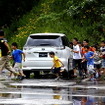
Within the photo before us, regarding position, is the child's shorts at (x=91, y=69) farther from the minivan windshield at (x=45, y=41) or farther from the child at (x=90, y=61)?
the minivan windshield at (x=45, y=41)

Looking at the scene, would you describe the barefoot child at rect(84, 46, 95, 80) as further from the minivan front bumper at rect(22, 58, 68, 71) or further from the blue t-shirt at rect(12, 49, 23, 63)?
the blue t-shirt at rect(12, 49, 23, 63)

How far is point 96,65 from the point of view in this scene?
22.0 metres

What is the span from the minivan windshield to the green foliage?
4786 millimetres

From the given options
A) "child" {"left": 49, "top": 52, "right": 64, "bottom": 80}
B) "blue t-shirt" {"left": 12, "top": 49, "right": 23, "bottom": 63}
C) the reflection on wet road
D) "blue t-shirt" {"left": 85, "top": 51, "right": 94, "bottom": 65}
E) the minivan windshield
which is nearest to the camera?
the reflection on wet road

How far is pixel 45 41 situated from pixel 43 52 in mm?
492

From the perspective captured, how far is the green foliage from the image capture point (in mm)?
27656

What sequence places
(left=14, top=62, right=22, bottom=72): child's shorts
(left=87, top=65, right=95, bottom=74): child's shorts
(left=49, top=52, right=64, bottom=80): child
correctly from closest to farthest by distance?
(left=49, top=52, right=64, bottom=80): child
(left=87, top=65, right=95, bottom=74): child's shorts
(left=14, top=62, right=22, bottom=72): child's shorts

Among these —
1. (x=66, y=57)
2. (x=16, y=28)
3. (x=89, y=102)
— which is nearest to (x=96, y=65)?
(x=66, y=57)

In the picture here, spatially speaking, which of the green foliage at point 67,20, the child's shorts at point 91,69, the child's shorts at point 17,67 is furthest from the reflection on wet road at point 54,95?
the green foliage at point 67,20

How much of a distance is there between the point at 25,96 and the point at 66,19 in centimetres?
1967

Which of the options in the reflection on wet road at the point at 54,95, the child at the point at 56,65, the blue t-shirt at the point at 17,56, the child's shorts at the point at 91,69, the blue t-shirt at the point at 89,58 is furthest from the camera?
the blue t-shirt at the point at 89,58

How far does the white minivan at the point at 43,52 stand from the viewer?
70.5 ft

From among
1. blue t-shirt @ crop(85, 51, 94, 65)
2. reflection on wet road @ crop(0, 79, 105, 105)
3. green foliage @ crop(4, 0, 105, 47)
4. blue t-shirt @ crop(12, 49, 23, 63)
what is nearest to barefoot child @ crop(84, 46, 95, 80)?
blue t-shirt @ crop(85, 51, 94, 65)

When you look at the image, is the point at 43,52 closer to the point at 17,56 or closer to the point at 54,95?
the point at 17,56
